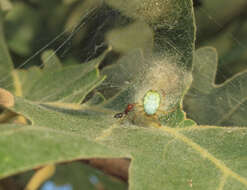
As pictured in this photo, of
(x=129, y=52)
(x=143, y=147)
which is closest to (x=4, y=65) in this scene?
(x=129, y=52)

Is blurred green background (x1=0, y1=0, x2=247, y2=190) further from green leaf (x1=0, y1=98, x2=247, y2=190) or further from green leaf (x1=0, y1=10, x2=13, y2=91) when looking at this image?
green leaf (x1=0, y1=98, x2=247, y2=190)

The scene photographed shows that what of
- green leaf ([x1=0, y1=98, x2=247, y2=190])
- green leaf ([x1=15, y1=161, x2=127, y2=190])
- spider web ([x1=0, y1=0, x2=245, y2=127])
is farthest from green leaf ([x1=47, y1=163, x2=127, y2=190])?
green leaf ([x1=0, y1=98, x2=247, y2=190])

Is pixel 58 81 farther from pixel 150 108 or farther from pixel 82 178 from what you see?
pixel 82 178

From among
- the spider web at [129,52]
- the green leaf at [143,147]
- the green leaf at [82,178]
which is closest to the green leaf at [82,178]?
the green leaf at [82,178]

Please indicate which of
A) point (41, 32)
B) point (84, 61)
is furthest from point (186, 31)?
point (41, 32)

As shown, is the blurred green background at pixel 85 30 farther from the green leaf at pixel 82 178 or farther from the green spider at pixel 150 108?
the green spider at pixel 150 108

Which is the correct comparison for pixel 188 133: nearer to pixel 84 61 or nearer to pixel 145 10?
pixel 145 10
